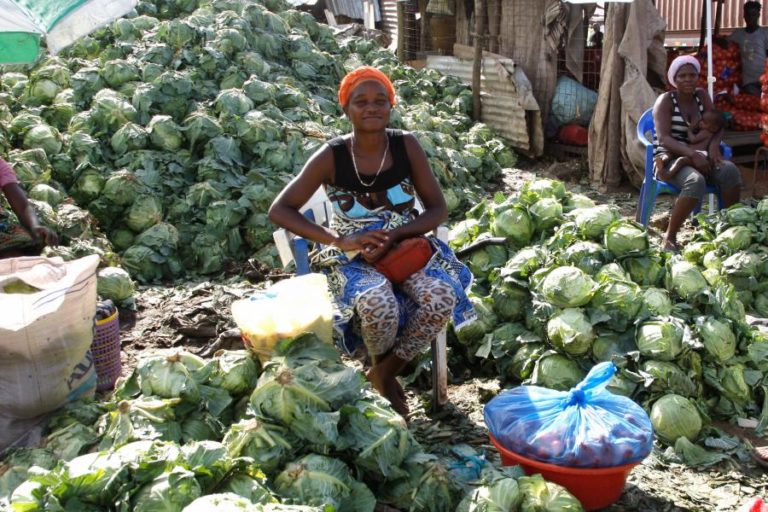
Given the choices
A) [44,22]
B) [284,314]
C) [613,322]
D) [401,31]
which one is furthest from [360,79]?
[401,31]

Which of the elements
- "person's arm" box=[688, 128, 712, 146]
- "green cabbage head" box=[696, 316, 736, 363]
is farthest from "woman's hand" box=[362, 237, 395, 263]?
"person's arm" box=[688, 128, 712, 146]

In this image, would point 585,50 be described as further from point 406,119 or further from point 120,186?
point 120,186

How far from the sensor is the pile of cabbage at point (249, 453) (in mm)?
2127

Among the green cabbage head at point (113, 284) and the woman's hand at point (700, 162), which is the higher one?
the woman's hand at point (700, 162)

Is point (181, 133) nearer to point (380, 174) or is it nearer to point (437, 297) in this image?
point (380, 174)

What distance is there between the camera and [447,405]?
3764 mm

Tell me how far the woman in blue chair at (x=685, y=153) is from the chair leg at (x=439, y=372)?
9.10 ft

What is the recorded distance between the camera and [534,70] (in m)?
10.1

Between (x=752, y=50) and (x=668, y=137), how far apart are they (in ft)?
14.0

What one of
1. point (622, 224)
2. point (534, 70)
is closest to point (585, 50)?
point (534, 70)

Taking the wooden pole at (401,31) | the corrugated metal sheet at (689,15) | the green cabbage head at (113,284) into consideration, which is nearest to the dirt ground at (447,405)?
the green cabbage head at (113,284)

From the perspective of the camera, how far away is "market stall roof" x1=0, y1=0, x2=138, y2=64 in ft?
9.59

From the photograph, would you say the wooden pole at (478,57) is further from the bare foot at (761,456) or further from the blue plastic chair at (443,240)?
the bare foot at (761,456)

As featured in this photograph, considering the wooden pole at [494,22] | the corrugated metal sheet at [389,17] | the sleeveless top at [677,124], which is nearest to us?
the sleeveless top at [677,124]
